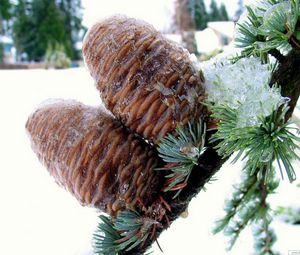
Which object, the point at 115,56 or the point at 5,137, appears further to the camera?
the point at 5,137

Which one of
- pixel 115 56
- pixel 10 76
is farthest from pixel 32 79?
pixel 115 56

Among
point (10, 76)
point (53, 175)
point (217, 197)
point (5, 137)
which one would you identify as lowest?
point (10, 76)

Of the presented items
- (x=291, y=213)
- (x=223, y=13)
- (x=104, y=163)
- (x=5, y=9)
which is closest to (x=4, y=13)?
(x=5, y=9)

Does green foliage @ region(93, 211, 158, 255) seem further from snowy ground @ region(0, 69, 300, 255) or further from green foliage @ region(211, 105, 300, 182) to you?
snowy ground @ region(0, 69, 300, 255)

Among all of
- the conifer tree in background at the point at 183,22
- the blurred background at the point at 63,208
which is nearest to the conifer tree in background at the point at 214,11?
the conifer tree in background at the point at 183,22

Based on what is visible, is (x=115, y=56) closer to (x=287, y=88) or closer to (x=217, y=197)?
(x=287, y=88)

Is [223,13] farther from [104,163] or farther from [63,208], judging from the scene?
[104,163]
